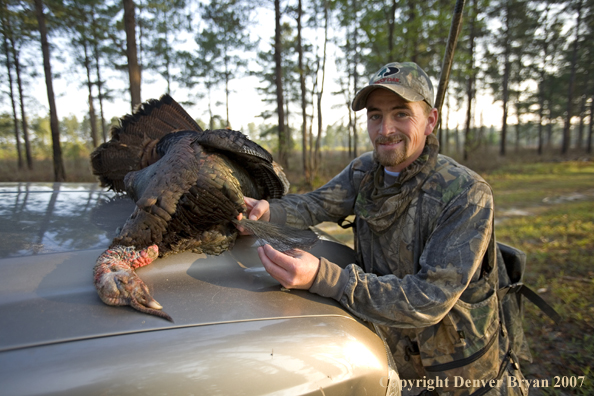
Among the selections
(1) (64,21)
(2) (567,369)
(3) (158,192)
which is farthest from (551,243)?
(1) (64,21)

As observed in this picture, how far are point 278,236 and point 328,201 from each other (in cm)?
88

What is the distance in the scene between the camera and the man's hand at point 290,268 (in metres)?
1.46

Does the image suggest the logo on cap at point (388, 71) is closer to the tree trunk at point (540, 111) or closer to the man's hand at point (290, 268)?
the man's hand at point (290, 268)

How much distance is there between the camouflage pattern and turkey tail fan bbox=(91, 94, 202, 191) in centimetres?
107

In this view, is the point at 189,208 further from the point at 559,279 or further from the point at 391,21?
the point at 391,21

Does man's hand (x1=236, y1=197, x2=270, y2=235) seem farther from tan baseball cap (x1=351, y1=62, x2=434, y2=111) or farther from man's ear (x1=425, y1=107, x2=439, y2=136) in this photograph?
man's ear (x1=425, y1=107, x2=439, y2=136)

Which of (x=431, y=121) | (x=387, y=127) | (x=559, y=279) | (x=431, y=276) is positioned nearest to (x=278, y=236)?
(x=431, y=276)

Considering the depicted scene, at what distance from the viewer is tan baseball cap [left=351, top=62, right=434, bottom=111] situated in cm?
204

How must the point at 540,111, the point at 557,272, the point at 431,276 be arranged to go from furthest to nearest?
the point at 540,111, the point at 557,272, the point at 431,276

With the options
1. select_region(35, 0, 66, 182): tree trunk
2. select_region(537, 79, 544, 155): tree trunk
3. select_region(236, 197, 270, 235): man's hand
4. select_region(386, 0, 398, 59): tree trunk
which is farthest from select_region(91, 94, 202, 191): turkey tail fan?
select_region(537, 79, 544, 155): tree trunk

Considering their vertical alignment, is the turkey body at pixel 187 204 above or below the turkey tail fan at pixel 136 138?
below

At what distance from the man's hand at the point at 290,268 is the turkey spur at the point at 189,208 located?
18cm

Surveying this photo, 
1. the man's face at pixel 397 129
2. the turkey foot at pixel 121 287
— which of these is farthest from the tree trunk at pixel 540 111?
the turkey foot at pixel 121 287

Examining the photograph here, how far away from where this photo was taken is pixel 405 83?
6.78ft
